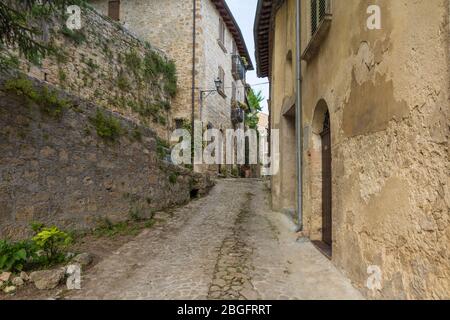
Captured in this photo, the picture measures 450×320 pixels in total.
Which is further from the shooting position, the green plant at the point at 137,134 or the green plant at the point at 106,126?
the green plant at the point at 137,134

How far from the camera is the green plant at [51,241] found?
12.1ft

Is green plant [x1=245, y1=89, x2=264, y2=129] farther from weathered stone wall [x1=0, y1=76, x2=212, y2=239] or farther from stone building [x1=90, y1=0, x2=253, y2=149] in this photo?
weathered stone wall [x1=0, y1=76, x2=212, y2=239]

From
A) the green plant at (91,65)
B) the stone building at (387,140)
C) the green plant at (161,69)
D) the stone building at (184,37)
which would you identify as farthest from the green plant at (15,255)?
the stone building at (184,37)

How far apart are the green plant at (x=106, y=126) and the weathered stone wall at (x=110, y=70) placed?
3313 millimetres

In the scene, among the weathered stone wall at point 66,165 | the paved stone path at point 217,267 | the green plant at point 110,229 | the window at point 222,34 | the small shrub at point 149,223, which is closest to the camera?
the paved stone path at point 217,267

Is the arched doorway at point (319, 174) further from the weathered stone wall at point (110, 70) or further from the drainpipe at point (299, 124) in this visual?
the weathered stone wall at point (110, 70)

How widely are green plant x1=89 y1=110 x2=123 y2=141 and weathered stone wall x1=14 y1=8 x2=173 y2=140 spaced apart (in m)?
3.31

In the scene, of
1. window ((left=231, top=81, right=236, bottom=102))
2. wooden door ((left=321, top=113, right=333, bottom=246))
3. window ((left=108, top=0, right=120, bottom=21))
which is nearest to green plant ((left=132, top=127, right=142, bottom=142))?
wooden door ((left=321, top=113, right=333, bottom=246))

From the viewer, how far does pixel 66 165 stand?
4977 mm

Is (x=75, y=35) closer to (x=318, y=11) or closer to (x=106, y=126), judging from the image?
(x=106, y=126)

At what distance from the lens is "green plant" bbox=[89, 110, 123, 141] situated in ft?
18.5

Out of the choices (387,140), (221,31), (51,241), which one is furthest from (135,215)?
(221,31)

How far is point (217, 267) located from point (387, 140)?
2459 millimetres

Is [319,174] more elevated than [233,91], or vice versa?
[233,91]
